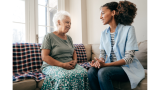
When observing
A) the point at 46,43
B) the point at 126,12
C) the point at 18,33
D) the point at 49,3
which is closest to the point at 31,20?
the point at 18,33

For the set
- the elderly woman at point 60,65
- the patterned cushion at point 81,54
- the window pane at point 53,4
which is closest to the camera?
the elderly woman at point 60,65

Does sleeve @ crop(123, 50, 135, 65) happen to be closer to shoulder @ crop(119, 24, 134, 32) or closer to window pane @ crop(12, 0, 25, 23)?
shoulder @ crop(119, 24, 134, 32)

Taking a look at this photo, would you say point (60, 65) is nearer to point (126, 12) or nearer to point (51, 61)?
point (51, 61)

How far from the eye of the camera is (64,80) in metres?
1.01

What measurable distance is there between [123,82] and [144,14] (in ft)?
4.01

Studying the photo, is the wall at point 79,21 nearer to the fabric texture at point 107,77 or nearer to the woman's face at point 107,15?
the woman's face at point 107,15

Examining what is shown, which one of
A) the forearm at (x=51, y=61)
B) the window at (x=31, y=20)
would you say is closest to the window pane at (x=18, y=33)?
the window at (x=31, y=20)

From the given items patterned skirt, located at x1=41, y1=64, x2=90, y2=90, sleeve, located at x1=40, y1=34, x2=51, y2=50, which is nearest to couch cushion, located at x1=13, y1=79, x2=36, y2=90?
patterned skirt, located at x1=41, y1=64, x2=90, y2=90

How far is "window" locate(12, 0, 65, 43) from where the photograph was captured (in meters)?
2.26

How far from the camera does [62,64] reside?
1.24 metres

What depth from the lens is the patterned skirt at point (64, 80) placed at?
101cm

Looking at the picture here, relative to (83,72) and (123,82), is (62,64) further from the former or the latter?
(123,82)
